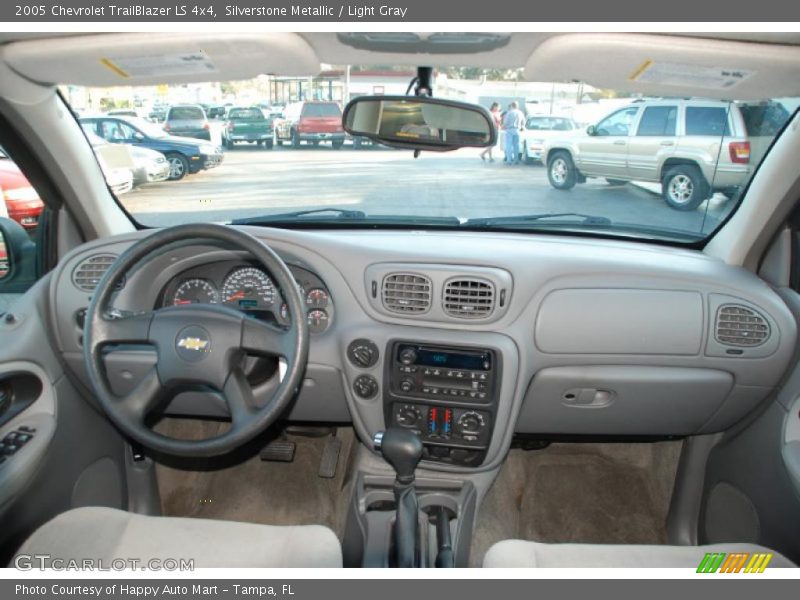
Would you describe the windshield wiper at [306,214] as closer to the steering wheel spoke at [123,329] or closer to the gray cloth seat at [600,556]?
the steering wheel spoke at [123,329]

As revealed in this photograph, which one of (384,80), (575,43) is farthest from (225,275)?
(575,43)

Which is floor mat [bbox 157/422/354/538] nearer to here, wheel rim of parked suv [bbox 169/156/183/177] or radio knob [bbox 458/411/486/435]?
radio knob [bbox 458/411/486/435]

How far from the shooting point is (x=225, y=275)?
284 cm

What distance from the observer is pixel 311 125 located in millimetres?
3012

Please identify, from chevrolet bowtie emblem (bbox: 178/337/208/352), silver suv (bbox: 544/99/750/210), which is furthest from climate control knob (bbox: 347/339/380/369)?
silver suv (bbox: 544/99/750/210)

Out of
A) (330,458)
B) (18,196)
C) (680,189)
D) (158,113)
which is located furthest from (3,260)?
(680,189)

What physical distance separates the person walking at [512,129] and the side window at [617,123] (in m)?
0.40

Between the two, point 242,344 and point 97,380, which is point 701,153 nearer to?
point 242,344

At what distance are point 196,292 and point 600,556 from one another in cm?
202

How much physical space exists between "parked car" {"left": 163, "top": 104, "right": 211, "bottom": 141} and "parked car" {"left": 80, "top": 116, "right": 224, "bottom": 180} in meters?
0.04

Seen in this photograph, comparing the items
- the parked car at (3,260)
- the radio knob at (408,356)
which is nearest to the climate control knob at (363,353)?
the radio knob at (408,356)

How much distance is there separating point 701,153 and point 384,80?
5.04 feet

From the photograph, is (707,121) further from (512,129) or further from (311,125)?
(311,125)

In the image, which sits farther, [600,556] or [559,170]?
[559,170]
